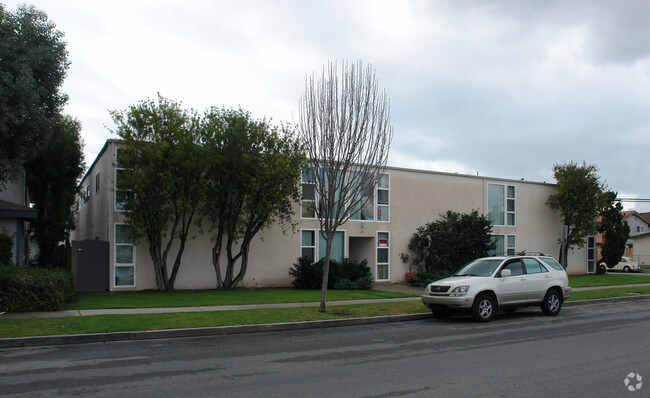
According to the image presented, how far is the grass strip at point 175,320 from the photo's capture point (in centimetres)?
1089

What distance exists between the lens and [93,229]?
25.0 m

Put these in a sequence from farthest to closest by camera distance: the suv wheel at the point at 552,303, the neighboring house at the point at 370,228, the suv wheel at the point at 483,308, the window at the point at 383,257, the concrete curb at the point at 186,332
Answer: the window at the point at 383,257 → the neighboring house at the point at 370,228 → the suv wheel at the point at 552,303 → the suv wheel at the point at 483,308 → the concrete curb at the point at 186,332

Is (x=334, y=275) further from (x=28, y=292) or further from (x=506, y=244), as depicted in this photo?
(x=506, y=244)

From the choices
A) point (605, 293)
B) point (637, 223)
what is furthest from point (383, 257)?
point (637, 223)

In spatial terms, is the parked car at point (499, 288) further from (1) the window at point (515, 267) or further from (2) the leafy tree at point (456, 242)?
(2) the leafy tree at point (456, 242)

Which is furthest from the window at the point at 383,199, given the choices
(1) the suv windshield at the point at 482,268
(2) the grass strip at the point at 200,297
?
(1) the suv windshield at the point at 482,268

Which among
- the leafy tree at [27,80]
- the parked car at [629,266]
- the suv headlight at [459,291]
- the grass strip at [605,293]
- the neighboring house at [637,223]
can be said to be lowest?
the parked car at [629,266]

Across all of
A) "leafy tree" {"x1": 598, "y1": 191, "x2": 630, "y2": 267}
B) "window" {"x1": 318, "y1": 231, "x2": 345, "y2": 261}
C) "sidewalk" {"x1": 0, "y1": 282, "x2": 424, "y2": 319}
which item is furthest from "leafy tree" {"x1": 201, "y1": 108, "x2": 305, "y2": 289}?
"leafy tree" {"x1": 598, "y1": 191, "x2": 630, "y2": 267}

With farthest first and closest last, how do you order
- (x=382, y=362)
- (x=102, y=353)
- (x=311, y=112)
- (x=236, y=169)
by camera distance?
1. (x=236, y=169)
2. (x=311, y=112)
3. (x=102, y=353)
4. (x=382, y=362)

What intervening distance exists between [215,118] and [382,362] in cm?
1301

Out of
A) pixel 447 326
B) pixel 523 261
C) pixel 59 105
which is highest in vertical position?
pixel 59 105

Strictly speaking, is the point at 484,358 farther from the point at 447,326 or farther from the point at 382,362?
the point at 447,326

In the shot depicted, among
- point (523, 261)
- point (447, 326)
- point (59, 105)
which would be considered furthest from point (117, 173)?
point (523, 261)

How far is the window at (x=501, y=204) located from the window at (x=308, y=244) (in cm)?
1066
